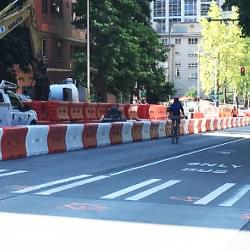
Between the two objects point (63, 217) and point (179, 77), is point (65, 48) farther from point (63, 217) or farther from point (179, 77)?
point (179, 77)

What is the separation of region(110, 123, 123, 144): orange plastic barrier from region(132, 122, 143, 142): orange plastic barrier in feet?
5.03

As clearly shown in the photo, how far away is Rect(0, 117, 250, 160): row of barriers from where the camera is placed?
16891mm

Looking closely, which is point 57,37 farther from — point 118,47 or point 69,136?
point 69,136

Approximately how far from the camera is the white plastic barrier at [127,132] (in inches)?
978

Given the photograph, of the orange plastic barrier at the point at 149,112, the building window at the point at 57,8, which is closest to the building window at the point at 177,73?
the building window at the point at 57,8

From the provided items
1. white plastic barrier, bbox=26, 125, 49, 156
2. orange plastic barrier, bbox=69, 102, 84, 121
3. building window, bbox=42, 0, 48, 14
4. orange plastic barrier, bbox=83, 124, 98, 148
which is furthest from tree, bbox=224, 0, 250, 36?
building window, bbox=42, 0, 48, 14

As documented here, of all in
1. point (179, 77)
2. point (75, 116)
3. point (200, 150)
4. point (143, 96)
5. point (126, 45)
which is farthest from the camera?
point (179, 77)

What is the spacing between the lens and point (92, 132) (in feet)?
71.8

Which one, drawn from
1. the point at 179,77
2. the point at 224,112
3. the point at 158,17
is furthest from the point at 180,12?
the point at 224,112

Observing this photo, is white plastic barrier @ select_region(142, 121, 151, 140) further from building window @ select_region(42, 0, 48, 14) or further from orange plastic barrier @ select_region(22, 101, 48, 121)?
building window @ select_region(42, 0, 48, 14)

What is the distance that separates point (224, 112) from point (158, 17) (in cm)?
9993

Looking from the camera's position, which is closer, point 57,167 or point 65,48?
point 57,167

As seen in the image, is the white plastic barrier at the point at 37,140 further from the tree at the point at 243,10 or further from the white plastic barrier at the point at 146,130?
→ the white plastic barrier at the point at 146,130

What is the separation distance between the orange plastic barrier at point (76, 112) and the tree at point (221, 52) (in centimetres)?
4012
